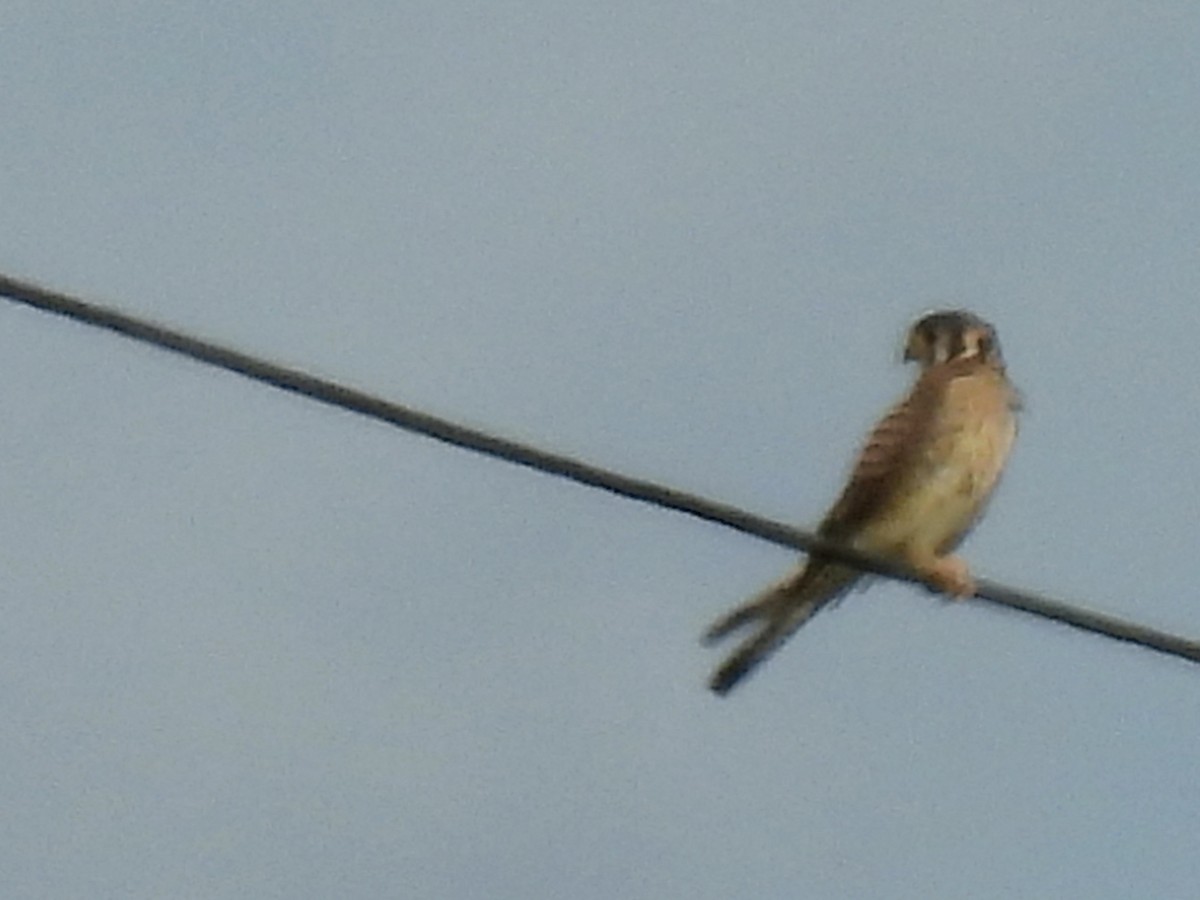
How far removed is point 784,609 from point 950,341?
156 cm

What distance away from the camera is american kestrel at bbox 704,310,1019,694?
12.4 meters

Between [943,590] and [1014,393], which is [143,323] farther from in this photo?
[1014,393]

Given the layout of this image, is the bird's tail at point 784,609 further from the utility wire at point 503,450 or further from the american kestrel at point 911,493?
the utility wire at point 503,450

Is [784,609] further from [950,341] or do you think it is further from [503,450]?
[503,450]

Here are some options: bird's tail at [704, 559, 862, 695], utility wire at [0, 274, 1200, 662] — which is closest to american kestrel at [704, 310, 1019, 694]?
bird's tail at [704, 559, 862, 695]

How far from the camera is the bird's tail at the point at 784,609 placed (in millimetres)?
12289

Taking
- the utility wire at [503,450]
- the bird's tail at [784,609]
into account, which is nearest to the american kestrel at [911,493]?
the bird's tail at [784,609]

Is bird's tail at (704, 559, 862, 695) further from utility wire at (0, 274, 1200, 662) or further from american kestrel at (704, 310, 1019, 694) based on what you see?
utility wire at (0, 274, 1200, 662)

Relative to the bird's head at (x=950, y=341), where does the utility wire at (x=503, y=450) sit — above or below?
below

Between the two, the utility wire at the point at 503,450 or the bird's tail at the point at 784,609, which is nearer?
the utility wire at the point at 503,450

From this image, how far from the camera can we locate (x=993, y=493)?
41.5 feet

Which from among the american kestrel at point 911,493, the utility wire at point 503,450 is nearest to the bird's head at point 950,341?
the american kestrel at point 911,493

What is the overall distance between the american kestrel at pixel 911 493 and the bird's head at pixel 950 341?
0.92 feet

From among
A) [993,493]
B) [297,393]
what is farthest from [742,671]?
[297,393]
